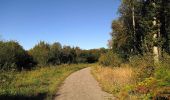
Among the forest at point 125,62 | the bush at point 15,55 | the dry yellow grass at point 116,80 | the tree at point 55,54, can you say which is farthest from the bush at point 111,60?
the tree at point 55,54

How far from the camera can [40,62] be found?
52.9m

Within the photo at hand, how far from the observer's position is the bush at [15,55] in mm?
35263

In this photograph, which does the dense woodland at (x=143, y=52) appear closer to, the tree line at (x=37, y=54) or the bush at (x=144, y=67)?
the bush at (x=144, y=67)

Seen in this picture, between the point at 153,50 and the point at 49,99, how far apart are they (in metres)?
9.66

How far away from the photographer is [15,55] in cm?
4359

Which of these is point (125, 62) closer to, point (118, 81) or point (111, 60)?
point (111, 60)

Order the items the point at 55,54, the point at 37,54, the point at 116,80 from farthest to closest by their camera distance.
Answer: the point at 55,54, the point at 37,54, the point at 116,80

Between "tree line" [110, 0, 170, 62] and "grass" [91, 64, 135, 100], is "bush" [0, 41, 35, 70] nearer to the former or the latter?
"tree line" [110, 0, 170, 62]

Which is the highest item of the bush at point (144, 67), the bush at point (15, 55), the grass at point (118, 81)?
the bush at point (15, 55)

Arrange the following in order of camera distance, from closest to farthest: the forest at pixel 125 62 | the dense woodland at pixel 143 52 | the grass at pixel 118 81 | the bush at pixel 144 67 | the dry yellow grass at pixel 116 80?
the dense woodland at pixel 143 52
the forest at pixel 125 62
the bush at pixel 144 67
the grass at pixel 118 81
the dry yellow grass at pixel 116 80

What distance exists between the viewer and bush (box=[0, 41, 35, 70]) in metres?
35.3

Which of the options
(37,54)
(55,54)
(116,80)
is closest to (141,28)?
(116,80)

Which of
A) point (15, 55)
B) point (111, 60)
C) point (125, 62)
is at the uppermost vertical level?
point (15, 55)

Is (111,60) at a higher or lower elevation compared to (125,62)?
higher
